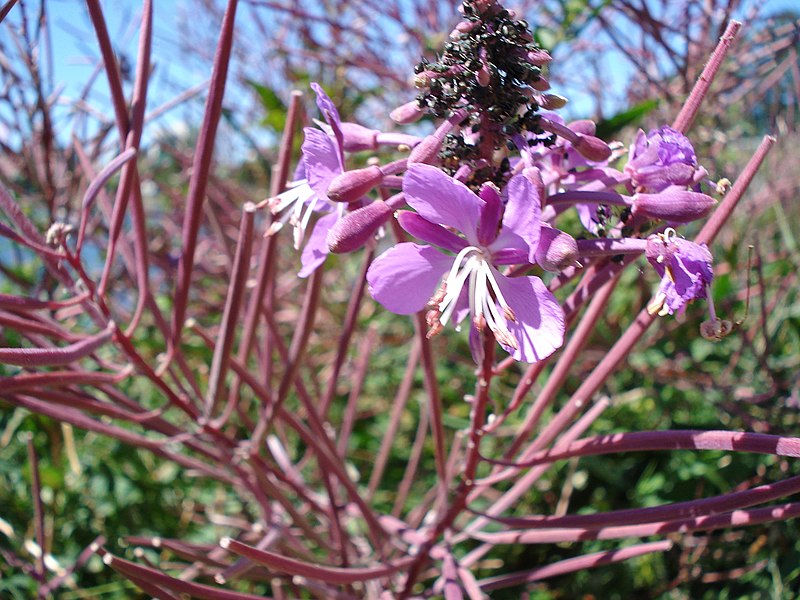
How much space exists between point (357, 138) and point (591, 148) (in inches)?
10.0

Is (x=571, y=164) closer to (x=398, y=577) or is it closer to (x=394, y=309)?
(x=394, y=309)

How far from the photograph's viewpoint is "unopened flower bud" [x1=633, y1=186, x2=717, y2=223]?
0.59 metres

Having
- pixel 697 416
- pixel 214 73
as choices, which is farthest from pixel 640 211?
pixel 697 416

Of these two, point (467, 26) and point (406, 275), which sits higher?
point (467, 26)

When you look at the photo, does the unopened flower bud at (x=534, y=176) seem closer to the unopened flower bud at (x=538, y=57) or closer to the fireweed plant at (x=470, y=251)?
the fireweed plant at (x=470, y=251)

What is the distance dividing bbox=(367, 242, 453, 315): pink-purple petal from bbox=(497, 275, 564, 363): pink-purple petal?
0.24ft

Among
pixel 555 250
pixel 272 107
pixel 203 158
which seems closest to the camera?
pixel 555 250

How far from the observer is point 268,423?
1027 mm

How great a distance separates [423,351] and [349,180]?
1.01ft

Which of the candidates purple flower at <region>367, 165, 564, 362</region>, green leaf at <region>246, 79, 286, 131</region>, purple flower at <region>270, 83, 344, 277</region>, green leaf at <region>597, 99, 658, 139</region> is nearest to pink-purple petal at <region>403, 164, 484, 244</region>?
purple flower at <region>367, 165, 564, 362</region>

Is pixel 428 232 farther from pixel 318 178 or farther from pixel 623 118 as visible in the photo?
pixel 623 118

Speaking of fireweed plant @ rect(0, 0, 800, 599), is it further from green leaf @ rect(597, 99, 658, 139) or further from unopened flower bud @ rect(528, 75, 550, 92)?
green leaf @ rect(597, 99, 658, 139)

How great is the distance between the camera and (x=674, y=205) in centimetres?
60

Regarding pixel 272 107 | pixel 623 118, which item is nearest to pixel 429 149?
pixel 623 118
